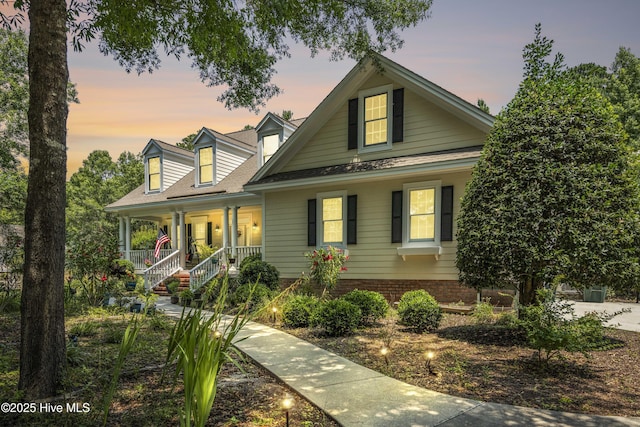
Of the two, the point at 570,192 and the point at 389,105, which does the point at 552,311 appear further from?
the point at 389,105

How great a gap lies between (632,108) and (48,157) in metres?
27.6

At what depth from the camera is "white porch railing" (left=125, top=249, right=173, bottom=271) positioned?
691 inches

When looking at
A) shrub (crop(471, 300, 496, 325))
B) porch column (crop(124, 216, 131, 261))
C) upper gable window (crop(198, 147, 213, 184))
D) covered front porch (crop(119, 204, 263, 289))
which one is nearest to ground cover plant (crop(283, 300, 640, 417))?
shrub (crop(471, 300, 496, 325))

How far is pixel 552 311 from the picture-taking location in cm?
494

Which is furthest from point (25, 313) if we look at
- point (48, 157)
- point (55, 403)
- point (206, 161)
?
point (206, 161)

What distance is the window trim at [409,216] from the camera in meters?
10.6

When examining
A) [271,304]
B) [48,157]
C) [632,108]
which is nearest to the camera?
[48,157]

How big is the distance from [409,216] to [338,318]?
16.1 feet

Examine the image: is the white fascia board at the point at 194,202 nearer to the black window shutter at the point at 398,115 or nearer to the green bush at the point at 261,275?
the green bush at the point at 261,275

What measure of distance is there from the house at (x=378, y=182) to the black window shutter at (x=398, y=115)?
30mm

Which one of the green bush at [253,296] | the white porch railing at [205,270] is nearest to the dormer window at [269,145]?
the white porch railing at [205,270]

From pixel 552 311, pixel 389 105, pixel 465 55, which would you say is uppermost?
pixel 465 55

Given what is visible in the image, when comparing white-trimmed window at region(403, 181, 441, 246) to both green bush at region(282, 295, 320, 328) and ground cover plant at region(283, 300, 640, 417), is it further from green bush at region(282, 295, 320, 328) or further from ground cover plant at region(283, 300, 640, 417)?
green bush at region(282, 295, 320, 328)

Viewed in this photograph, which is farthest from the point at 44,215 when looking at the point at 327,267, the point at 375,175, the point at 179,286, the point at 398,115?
the point at 179,286
